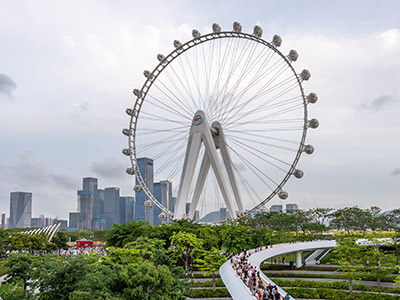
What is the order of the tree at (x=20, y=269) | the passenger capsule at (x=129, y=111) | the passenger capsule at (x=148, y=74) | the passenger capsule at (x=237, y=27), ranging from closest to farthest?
the tree at (x=20, y=269) < the passenger capsule at (x=237, y=27) < the passenger capsule at (x=148, y=74) < the passenger capsule at (x=129, y=111)

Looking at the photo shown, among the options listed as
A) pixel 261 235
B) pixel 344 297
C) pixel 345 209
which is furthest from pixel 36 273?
pixel 345 209

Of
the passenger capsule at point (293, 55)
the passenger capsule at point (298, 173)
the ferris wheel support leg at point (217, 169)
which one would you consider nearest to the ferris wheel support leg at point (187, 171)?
the ferris wheel support leg at point (217, 169)

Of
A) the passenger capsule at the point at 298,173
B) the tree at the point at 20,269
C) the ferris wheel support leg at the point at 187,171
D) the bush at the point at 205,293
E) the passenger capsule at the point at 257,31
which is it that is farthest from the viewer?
the ferris wheel support leg at the point at 187,171

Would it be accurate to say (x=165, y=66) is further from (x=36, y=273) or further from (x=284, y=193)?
(x=36, y=273)

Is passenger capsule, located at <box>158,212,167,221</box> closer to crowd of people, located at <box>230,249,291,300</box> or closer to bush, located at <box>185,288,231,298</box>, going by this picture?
bush, located at <box>185,288,231,298</box>

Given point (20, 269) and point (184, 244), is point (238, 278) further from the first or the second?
point (20, 269)

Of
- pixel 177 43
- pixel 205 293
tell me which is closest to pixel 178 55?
pixel 177 43

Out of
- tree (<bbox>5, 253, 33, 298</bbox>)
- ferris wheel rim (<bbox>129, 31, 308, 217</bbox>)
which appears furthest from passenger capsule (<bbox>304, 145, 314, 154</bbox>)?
tree (<bbox>5, 253, 33, 298</bbox>)

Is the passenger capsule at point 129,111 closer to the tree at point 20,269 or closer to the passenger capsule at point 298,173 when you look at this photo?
the passenger capsule at point 298,173

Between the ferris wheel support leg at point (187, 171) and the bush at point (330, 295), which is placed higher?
the ferris wheel support leg at point (187, 171)
